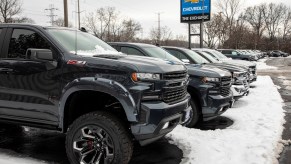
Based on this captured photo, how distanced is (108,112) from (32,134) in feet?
9.45

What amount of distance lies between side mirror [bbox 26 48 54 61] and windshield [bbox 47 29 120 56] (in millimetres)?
262

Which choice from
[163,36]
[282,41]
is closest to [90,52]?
[163,36]

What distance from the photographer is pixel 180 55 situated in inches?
382

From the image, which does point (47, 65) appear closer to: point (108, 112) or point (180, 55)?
point (108, 112)

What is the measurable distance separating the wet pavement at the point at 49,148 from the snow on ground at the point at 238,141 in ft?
0.83

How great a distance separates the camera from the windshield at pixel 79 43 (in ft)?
16.4

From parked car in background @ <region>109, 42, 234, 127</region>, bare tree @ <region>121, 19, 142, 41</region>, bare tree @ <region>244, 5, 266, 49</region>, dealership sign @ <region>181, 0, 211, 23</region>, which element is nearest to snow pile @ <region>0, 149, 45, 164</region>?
parked car in background @ <region>109, 42, 234, 127</region>

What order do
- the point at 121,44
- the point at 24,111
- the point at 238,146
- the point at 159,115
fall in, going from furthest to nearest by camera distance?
1. the point at 121,44
2. the point at 238,146
3. the point at 24,111
4. the point at 159,115

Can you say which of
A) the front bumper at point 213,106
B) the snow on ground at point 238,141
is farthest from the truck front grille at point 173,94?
the front bumper at point 213,106

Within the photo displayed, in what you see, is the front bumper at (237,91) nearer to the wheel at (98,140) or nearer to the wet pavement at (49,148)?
the wet pavement at (49,148)

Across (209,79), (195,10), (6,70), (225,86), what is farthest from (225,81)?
(195,10)

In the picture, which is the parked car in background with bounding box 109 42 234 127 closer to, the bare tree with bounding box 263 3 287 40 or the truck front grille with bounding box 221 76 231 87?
the truck front grille with bounding box 221 76 231 87

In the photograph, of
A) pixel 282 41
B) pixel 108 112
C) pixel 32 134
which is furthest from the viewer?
pixel 282 41

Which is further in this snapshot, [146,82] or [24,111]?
[24,111]
